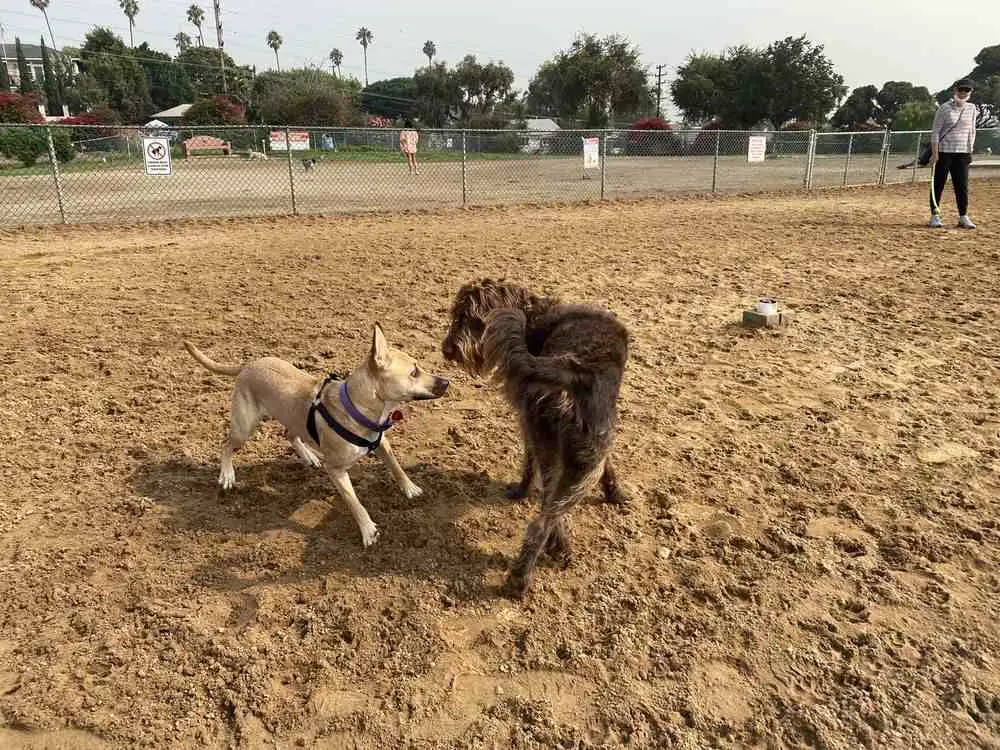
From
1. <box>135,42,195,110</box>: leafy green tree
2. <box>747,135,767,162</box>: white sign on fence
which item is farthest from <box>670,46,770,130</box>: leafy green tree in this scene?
<box>135,42,195,110</box>: leafy green tree

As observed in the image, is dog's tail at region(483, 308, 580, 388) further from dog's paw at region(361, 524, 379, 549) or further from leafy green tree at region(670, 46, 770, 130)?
leafy green tree at region(670, 46, 770, 130)

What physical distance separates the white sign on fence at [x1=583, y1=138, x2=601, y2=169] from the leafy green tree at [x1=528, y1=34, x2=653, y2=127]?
1430 inches

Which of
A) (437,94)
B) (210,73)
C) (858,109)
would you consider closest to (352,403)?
(858,109)

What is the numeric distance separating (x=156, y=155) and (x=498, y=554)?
13.2m

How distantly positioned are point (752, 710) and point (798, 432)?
7.74 feet

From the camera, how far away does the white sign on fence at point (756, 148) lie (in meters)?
17.9

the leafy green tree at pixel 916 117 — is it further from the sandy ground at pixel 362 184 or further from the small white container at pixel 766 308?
the small white container at pixel 766 308

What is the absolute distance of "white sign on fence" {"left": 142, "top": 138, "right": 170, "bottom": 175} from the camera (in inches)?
495

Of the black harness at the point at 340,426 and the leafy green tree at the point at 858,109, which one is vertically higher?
A: the leafy green tree at the point at 858,109

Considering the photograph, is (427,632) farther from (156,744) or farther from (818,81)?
(818,81)

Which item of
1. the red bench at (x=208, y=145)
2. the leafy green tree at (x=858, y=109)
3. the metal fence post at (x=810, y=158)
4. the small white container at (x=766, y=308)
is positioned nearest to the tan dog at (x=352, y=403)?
the small white container at (x=766, y=308)

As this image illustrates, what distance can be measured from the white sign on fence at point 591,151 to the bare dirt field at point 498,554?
11309mm

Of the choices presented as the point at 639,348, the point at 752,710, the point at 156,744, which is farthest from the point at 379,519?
the point at 639,348

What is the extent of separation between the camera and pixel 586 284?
749cm
